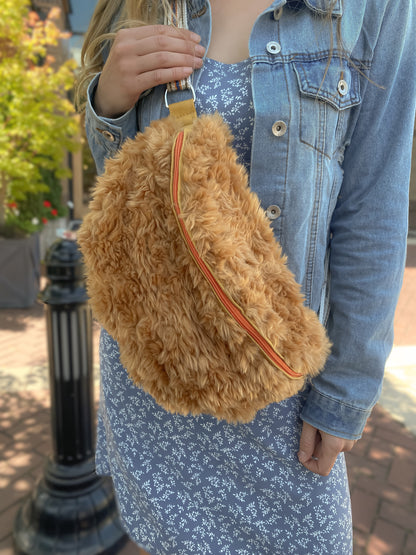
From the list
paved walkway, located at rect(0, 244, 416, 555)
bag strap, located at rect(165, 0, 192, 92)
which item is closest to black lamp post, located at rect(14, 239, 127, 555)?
paved walkway, located at rect(0, 244, 416, 555)

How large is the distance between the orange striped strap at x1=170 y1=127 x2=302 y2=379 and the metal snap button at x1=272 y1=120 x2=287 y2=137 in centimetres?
26

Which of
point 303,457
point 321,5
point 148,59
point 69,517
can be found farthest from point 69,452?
point 321,5

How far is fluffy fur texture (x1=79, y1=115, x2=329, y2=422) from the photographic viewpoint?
91 cm

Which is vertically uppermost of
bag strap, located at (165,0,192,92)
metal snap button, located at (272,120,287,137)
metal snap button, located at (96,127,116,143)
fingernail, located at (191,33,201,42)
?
bag strap, located at (165,0,192,92)

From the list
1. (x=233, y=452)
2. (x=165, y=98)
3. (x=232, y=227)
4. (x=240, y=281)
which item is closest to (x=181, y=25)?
(x=165, y=98)

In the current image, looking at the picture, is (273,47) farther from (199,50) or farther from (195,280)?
(195,280)

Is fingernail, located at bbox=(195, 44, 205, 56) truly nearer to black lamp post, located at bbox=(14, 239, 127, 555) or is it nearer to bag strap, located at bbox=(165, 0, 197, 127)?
bag strap, located at bbox=(165, 0, 197, 127)

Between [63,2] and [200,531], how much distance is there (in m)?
8.29

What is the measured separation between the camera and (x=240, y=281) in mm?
887

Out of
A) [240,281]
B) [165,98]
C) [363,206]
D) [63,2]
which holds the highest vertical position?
[63,2]

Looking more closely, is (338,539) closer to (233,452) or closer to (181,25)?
(233,452)

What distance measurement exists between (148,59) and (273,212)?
477 millimetres

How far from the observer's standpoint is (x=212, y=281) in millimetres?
900

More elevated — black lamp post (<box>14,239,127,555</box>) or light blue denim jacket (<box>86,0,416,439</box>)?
light blue denim jacket (<box>86,0,416,439</box>)
